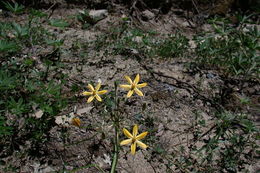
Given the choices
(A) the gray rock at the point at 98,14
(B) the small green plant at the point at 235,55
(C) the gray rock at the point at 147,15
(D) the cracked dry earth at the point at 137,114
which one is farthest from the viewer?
(C) the gray rock at the point at 147,15

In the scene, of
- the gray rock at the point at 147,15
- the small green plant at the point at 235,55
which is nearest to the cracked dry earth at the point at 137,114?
the small green plant at the point at 235,55

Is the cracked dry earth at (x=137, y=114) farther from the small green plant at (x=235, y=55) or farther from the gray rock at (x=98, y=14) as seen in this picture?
the gray rock at (x=98, y=14)

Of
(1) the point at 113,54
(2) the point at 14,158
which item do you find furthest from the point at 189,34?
(2) the point at 14,158

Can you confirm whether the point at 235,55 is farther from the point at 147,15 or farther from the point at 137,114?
the point at 147,15

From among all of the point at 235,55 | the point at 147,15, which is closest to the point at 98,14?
the point at 147,15

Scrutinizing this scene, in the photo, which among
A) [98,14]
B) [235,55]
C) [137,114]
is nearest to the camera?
[137,114]

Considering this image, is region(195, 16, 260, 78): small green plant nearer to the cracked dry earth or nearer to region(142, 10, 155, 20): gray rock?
the cracked dry earth

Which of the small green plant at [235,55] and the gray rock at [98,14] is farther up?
the small green plant at [235,55]

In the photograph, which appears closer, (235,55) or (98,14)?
(235,55)
